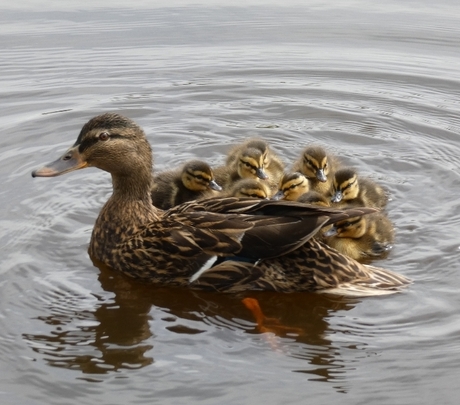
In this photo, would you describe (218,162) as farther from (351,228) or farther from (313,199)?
(351,228)

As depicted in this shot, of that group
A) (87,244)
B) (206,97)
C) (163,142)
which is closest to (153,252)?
(87,244)

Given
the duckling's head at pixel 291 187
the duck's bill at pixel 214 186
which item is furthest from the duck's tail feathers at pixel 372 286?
the duck's bill at pixel 214 186

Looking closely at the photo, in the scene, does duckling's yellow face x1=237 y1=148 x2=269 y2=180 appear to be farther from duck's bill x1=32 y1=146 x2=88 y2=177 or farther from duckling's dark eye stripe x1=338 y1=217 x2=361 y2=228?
duck's bill x1=32 y1=146 x2=88 y2=177

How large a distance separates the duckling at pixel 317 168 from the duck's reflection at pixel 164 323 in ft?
4.06

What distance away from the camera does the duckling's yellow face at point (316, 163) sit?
19.5 feet

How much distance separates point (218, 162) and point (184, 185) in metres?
0.77

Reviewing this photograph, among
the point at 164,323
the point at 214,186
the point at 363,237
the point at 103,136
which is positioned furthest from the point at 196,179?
the point at 164,323

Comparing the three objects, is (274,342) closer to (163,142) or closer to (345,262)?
(345,262)

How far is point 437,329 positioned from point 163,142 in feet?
9.68

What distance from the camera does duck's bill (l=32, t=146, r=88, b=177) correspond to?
16.8ft

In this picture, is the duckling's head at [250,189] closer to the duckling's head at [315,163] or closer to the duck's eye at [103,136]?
the duckling's head at [315,163]

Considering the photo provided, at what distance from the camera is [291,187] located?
18.7 ft

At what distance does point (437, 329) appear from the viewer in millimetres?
4488

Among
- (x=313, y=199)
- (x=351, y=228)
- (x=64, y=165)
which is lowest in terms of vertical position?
(x=351, y=228)
